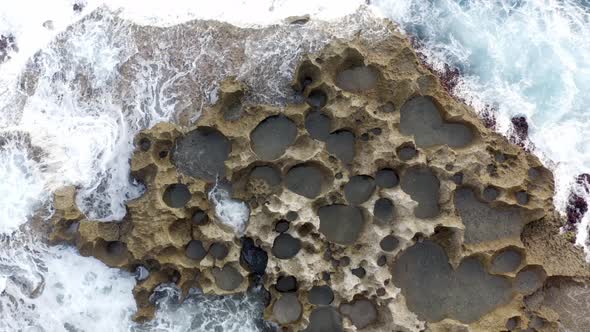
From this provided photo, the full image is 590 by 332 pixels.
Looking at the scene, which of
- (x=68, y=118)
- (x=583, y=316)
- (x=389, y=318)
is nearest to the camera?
(x=389, y=318)

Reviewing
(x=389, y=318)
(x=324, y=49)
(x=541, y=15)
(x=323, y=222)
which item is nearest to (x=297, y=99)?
(x=324, y=49)

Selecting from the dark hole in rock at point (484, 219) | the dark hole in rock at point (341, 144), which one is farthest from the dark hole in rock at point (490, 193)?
the dark hole in rock at point (341, 144)

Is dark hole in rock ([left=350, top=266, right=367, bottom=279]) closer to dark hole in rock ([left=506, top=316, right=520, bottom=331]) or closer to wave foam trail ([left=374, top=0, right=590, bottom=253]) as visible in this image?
dark hole in rock ([left=506, top=316, right=520, bottom=331])

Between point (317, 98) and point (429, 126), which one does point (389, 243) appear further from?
point (317, 98)

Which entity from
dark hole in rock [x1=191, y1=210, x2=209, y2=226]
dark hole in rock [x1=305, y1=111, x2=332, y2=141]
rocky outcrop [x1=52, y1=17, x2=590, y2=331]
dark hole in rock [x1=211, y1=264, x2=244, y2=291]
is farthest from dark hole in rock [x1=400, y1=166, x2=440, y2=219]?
dark hole in rock [x1=191, y1=210, x2=209, y2=226]

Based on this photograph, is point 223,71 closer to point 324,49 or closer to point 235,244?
point 324,49

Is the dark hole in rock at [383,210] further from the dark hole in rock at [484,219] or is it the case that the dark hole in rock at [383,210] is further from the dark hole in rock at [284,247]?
the dark hole in rock at [284,247]
